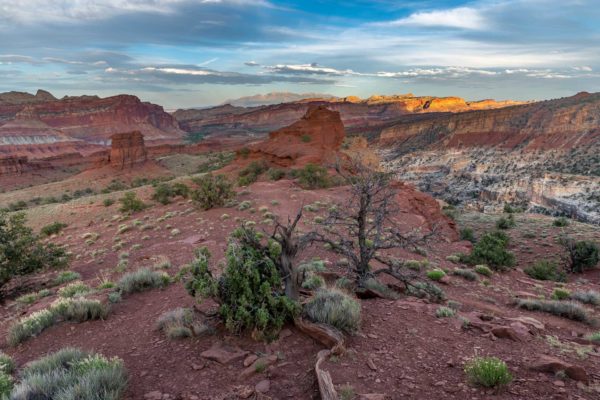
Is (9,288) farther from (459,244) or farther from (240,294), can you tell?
(459,244)

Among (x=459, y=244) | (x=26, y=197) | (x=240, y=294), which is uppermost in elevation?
(x=240, y=294)

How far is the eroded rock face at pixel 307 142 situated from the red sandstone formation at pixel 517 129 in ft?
143

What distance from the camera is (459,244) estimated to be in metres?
16.3

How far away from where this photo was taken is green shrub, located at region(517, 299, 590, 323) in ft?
24.1

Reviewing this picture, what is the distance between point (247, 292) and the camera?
16.6ft

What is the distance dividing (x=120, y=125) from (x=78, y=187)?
299 ft

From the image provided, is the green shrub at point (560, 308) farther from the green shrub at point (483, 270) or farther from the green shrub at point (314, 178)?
the green shrub at point (314, 178)

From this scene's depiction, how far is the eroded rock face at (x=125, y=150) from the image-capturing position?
62.1 m

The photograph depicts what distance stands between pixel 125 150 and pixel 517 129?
234ft

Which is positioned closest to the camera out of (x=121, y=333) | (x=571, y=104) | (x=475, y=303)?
(x=121, y=333)

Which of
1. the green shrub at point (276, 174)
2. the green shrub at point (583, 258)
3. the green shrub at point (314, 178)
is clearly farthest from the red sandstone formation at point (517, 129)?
the green shrub at point (276, 174)

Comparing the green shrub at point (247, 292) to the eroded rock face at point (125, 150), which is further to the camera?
the eroded rock face at point (125, 150)

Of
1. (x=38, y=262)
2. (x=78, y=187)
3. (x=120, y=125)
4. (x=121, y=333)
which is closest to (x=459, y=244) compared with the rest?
(x=121, y=333)

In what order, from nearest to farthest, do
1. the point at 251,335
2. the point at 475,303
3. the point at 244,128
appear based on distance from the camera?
the point at 251,335
the point at 475,303
the point at 244,128
